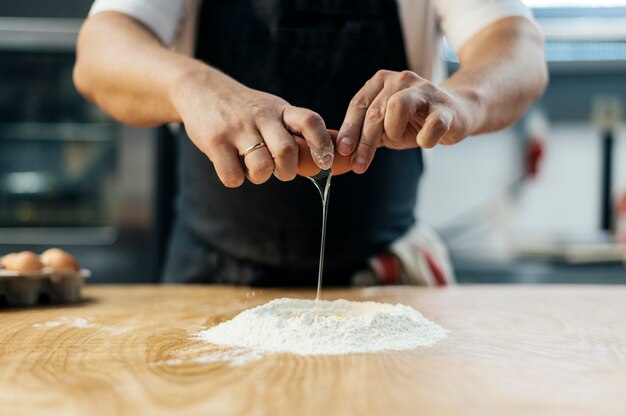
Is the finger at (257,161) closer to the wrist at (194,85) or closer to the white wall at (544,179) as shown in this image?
the wrist at (194,85)

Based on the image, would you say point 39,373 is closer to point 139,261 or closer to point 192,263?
point 192,263

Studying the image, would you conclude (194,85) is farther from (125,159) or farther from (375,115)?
(125,159)

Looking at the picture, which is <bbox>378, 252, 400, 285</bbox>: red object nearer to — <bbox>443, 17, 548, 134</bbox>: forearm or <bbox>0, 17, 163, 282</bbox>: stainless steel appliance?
<bbox>443, 17, 548, 134</bbox>: forearm

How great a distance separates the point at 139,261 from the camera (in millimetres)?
1854

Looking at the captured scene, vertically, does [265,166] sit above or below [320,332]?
above

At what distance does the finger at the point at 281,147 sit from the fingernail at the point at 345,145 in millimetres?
60

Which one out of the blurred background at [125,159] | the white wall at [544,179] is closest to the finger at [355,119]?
the blurred background at [125,159]

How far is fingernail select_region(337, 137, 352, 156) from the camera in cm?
Result: 80

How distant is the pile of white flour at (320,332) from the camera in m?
0.69

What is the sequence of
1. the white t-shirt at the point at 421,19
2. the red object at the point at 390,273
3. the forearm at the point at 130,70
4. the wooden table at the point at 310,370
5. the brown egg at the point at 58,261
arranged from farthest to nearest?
the red object at the point at 390,273
the white t-shirt at the point at 421,19
the brown egg at the point at 58,261
the forearm at the point at 130,70
the wooden table at the point at 310,370

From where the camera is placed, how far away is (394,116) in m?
0.79

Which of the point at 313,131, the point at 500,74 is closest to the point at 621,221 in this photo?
the point at 500,74

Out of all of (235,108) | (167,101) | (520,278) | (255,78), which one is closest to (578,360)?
(235,108)

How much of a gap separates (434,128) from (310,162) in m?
0.15
